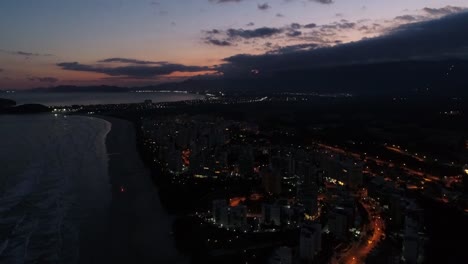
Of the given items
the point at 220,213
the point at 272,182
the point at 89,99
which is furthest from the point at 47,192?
the point at 89,99

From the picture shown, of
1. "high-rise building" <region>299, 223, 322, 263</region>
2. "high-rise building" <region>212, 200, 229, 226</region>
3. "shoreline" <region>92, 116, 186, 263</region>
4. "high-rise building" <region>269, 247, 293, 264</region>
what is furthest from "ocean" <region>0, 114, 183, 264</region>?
"high-rise building" <region>299, 223, 322, 263</region>

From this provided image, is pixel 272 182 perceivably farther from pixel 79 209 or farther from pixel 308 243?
pixel 79 209

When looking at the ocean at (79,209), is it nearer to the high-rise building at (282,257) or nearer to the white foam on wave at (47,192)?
the white foam on wave at (47,192)

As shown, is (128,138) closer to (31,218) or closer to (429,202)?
(31,218)

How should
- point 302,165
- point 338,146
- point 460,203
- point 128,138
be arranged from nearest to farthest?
point 460,203 < point 302,165 < point 338,146 < point 128,138

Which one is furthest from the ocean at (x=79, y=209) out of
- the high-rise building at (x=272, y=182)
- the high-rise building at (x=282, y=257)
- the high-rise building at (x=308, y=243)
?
the high-rise building at (x=272, y=182)

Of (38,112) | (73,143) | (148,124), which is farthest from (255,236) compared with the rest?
(38,112)
